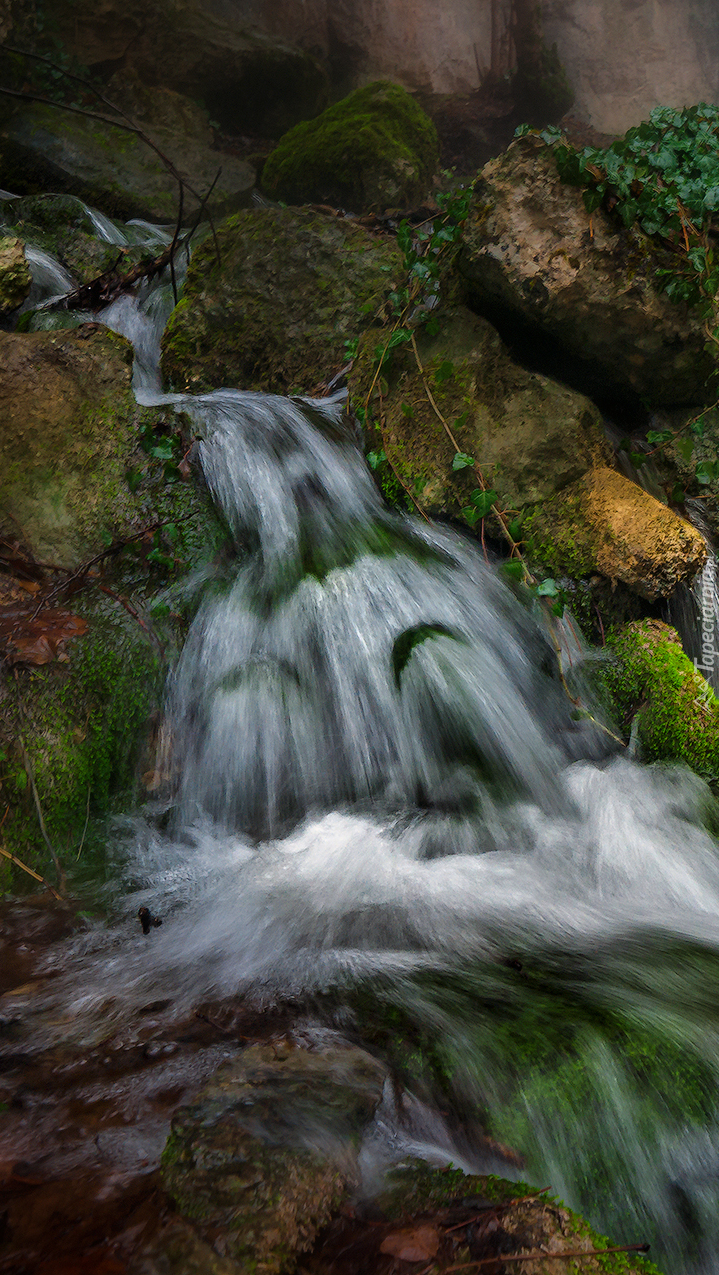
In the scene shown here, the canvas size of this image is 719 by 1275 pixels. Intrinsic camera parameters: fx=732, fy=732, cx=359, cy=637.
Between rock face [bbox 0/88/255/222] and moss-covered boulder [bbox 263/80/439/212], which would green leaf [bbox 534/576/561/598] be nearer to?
moss-covered boulder [bbox 263/80/439/212]

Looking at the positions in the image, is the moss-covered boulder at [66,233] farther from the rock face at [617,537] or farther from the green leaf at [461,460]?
the rock face at [617,537]

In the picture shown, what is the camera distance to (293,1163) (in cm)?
131

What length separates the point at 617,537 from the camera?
3.76m

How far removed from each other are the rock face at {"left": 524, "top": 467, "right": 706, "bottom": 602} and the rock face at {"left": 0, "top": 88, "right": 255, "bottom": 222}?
26.0ft

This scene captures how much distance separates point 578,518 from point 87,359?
274 centimetres

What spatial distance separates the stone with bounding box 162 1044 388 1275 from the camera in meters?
1.20

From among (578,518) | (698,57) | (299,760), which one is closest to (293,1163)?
(299,760)

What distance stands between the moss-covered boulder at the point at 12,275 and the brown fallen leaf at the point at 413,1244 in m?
5.19

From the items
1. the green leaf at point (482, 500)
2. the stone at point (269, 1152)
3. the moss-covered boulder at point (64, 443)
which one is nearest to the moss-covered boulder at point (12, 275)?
the moss-covered boulder at point (64, 443)

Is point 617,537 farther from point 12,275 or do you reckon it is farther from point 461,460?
point 12,275

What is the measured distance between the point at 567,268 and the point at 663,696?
2239mm

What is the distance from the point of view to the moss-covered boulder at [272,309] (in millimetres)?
5145

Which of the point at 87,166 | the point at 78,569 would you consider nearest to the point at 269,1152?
the point at 78,569

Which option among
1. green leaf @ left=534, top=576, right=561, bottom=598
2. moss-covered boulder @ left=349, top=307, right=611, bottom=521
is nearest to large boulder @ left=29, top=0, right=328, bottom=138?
moss-covered boulder @ left=349, top=307, right=611, bottom=521
